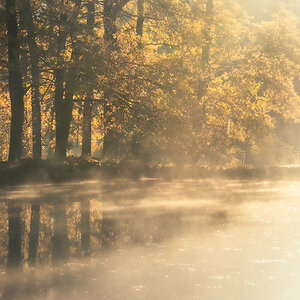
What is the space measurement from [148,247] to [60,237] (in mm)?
1749

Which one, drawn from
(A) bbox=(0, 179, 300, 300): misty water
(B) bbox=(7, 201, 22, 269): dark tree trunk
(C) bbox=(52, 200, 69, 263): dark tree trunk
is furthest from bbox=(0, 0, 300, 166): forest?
(C) bbox=(52, 200, 69, 263): dark tree trunk

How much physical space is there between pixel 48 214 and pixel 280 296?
7678 mm

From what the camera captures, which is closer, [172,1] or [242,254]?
[242,254]

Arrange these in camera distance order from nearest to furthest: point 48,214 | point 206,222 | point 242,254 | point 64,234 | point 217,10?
point 242,254 < point 64,234 < point 206,222 < point 48,214 < point 217,10

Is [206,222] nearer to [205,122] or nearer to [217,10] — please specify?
[205,122]

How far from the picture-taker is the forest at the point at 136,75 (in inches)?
965

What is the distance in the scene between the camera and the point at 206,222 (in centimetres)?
1278

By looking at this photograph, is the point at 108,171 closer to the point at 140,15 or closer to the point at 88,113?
the point at 88,113

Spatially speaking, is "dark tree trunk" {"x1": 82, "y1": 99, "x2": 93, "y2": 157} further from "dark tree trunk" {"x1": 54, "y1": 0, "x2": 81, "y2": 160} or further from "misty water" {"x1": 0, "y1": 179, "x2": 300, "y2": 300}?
"misty water" {"x1": 0, "y1": 179, "x2": 300, "y2": 300}

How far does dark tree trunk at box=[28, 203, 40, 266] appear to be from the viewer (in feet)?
30.2

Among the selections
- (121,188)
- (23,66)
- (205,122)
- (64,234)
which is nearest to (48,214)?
(64,234)

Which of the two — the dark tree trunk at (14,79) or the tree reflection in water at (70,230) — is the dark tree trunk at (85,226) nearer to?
the tree reflection in water at (70,230)

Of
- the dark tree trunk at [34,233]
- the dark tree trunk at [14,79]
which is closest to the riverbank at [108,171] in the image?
the dark tree trunk at [14,79]

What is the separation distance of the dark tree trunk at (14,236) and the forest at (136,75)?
32.6 feet
